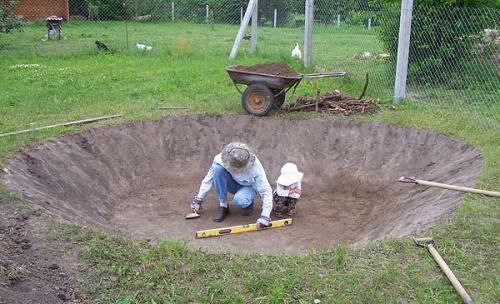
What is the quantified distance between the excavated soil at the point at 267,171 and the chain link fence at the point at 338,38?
5.84 ft

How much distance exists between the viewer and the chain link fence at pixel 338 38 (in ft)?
34.9

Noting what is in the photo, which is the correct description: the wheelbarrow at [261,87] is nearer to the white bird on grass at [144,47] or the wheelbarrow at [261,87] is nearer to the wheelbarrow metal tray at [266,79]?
the wheelbarrow metal tray at [266,79]

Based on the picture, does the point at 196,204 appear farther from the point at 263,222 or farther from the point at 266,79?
the point at 266,79

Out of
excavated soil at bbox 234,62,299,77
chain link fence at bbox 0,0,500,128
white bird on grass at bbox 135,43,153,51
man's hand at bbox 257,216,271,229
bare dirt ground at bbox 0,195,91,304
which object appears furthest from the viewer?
white bird on grass at bbox 135,43,153,51

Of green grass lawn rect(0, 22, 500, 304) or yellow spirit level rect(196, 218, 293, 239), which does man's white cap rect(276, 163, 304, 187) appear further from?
green grass lawn rect(0, 22, 500, 304)

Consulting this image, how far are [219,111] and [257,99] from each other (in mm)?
→ 744

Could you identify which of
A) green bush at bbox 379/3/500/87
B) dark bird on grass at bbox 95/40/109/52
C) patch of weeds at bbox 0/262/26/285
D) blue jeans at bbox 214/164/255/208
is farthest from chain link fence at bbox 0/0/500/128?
patch of weeds at bbox 0/262/26/285

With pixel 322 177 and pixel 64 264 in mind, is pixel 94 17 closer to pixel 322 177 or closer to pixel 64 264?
pixel 322 177

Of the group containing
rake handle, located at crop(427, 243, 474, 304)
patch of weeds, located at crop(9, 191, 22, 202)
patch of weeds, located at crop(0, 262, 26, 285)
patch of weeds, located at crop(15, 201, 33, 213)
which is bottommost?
rake handle, located at crop(427, 243, 474, 304)

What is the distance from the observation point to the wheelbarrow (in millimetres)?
9852

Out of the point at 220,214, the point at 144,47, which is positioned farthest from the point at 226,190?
the point at 144,47

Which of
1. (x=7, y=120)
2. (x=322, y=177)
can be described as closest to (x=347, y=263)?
(x=322, y=177)

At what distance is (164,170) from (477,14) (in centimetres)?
639

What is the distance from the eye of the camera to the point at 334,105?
1044cm
